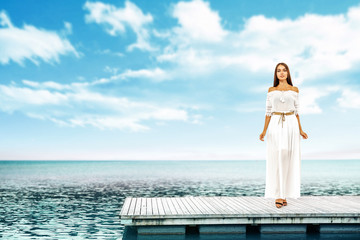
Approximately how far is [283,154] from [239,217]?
2201 mm

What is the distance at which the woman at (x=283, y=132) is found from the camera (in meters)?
10.4

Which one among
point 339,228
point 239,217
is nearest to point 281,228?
point 239,217

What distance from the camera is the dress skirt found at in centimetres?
1036

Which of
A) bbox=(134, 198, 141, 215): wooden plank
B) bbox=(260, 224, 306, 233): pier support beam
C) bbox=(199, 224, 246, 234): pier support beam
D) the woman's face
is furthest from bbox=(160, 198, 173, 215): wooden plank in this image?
the woman's face

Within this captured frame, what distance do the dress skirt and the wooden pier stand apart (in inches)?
30.4

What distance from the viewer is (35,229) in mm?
14117

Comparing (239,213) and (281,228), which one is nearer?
(239,213)

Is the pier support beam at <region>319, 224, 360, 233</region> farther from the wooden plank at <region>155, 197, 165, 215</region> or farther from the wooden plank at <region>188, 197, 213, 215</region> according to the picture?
the wooden plank at <region>155, 197, 165, 215</region>

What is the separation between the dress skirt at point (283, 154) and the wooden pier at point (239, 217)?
771 mm

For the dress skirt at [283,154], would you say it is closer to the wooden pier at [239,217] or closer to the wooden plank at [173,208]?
the wooden pier at [239,217]

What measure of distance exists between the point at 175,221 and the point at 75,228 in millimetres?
5497

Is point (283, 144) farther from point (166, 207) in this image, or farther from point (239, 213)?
point (166, 207)

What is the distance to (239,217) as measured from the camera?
34.7ft

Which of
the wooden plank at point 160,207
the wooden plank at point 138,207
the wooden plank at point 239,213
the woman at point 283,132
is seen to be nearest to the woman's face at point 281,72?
the woman at point 283,132
